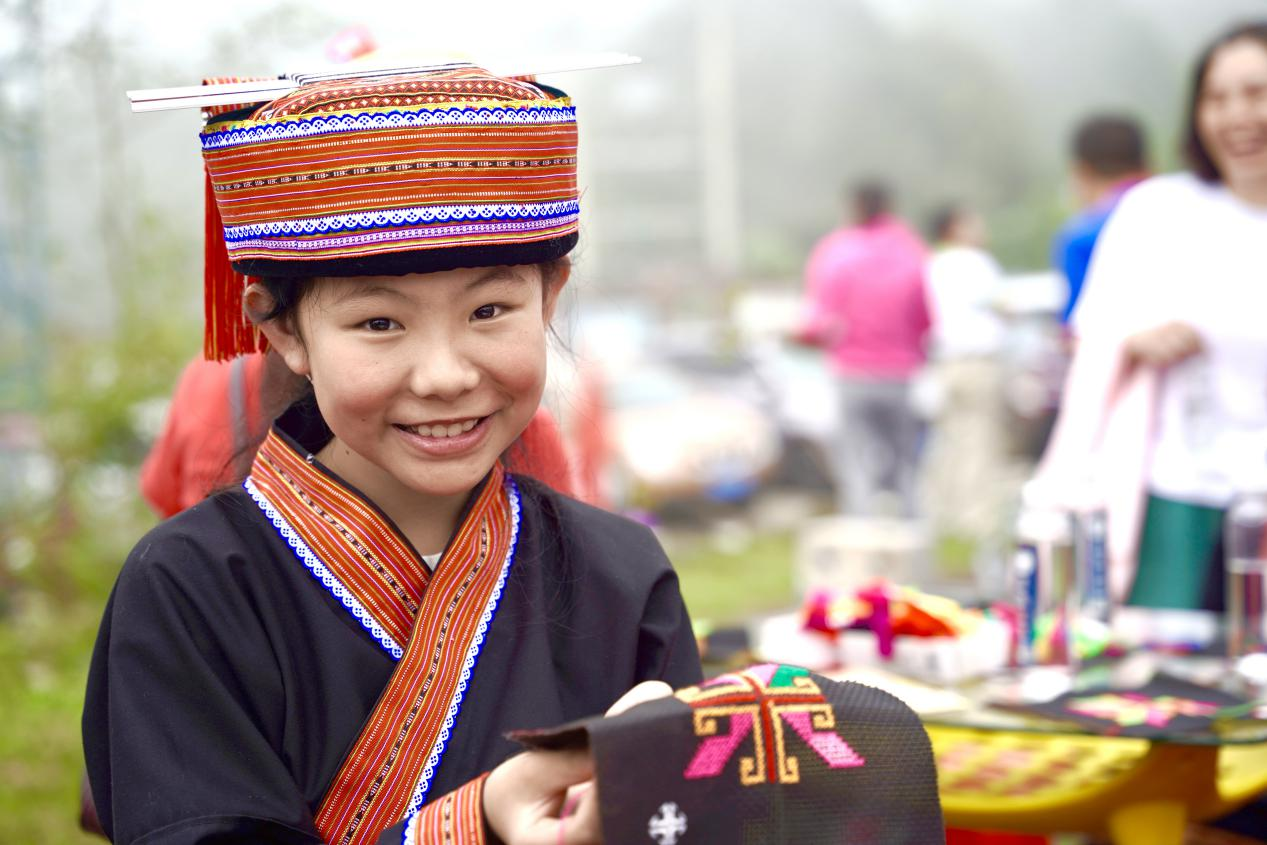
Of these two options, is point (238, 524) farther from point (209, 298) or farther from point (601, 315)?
point (601, 315)

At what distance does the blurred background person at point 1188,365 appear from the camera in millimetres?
3096

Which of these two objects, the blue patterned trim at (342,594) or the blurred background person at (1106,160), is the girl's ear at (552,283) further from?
the blurred background person at (1106,160)

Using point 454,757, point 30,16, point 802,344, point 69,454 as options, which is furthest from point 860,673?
point 802,344

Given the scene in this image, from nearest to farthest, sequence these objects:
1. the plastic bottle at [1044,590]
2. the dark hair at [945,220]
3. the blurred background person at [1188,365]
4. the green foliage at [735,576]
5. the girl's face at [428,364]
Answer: the girl's face at [428,364], the plastic bottle at [1044,590], the blurred background person at [1188,365], the green foliage at [735,576], the dark hair at [945,220]

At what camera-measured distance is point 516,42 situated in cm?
1077

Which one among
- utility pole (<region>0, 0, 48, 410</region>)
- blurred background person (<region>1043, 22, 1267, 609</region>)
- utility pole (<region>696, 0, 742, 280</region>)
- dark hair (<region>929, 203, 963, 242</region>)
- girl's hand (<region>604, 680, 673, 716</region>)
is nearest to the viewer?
girl's hand (<region>604, 680, 673, 716</region>)

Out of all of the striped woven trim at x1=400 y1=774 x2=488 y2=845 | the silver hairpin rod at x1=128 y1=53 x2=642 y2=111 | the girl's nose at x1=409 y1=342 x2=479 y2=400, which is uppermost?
Answer: the silver hairpin rod at x1=128 y1=53 x2=642 y2=111

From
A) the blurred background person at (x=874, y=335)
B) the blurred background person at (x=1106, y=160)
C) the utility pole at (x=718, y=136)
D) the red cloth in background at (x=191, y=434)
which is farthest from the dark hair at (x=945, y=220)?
the red cloth in background at (x=191, y=434)

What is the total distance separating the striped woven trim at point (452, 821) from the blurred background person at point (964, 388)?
22.6 ft

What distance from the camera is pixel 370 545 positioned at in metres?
1.50

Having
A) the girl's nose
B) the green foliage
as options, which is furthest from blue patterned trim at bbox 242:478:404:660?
the green foliage

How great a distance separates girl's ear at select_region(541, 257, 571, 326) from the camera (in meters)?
1.54

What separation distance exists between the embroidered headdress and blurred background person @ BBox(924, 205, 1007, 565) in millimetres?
6710

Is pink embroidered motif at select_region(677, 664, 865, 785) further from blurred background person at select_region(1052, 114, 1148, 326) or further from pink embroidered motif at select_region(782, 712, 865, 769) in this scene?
blurred background person at select_region(1052, 114, 1148, 326)
